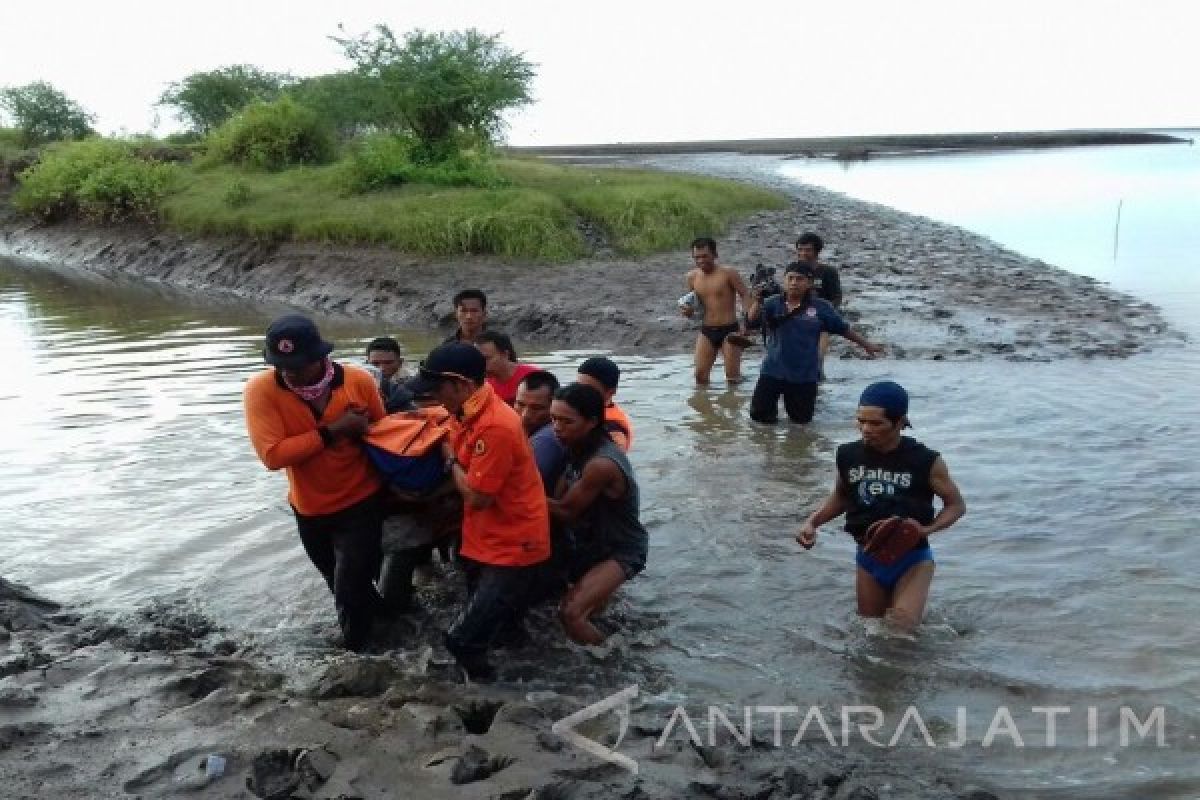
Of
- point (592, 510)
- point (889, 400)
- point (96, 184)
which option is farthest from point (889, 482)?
point (96, 184)

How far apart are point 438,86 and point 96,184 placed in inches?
373

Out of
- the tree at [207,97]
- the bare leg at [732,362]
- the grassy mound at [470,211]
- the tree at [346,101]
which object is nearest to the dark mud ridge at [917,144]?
the tree at [207,97]

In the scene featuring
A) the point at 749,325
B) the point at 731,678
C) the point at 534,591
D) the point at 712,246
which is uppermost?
the point at 712,246

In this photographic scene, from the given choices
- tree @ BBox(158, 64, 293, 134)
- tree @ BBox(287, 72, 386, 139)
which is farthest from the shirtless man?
tree @ BBox(158, 64, 293, 134)

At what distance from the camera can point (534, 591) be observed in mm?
5320

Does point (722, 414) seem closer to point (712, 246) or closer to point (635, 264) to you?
point (712, 246)

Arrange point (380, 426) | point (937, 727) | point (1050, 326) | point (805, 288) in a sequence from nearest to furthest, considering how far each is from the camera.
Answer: point (937, 727) → point (380, 426) → point (805, 288) → point (1050, 326)

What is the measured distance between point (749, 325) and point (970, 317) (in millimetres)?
6613

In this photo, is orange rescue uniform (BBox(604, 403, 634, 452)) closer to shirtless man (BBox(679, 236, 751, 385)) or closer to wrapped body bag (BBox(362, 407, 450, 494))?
wrapped body bag (BBox(362, 407, 450, 494))

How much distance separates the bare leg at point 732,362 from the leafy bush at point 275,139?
59.9 feet

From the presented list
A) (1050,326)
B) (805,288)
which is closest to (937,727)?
(805,288)

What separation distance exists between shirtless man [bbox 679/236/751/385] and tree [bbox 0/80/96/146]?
36113 millimetres

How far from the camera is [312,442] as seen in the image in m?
4.90

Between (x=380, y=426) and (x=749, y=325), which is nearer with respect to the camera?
(x=380, y=426)
